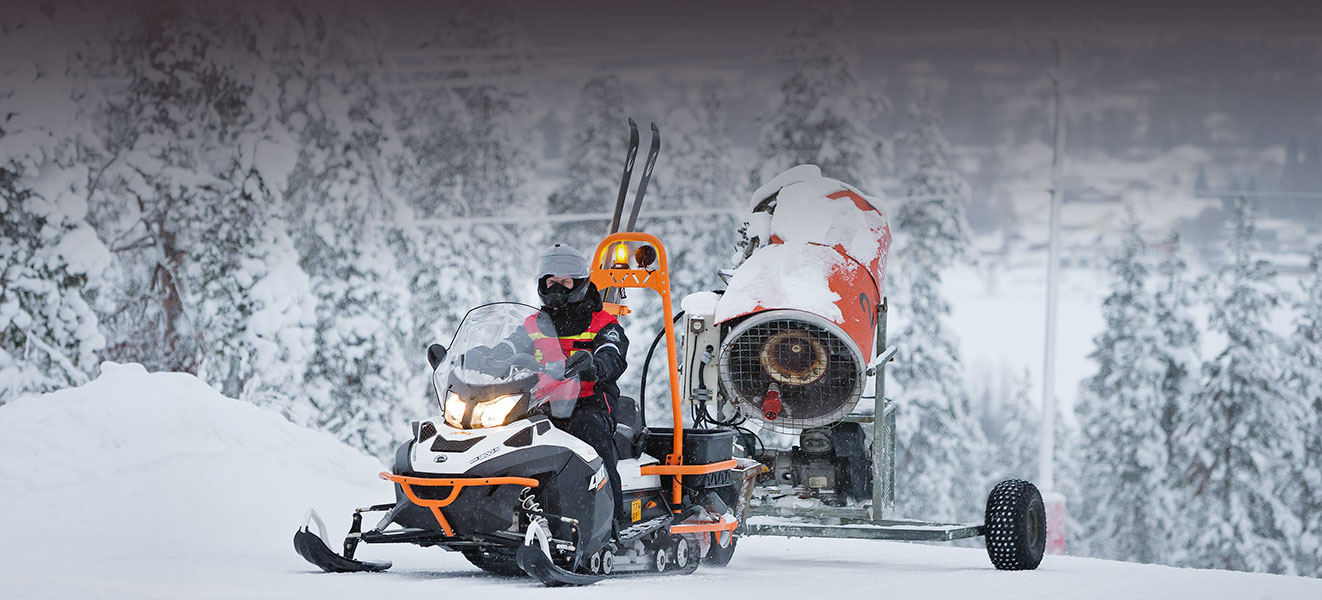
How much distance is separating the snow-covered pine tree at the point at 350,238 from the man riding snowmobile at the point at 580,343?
58.6 ft

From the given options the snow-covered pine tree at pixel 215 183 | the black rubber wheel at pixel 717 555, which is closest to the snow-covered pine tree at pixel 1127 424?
the snow-covered pine tree at pixel 215 183

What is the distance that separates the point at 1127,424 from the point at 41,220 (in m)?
24.3

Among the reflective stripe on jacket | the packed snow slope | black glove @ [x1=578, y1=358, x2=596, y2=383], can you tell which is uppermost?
the reflective stripe on jacket

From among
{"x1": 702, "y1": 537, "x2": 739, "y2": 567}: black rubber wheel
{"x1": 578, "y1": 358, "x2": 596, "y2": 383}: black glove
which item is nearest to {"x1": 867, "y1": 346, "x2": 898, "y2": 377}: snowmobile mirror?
{"x1": 702, "y1": 537, "x2": 739, "y2": 567}: black rubber wheel

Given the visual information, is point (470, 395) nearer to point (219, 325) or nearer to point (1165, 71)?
point (219, 325)

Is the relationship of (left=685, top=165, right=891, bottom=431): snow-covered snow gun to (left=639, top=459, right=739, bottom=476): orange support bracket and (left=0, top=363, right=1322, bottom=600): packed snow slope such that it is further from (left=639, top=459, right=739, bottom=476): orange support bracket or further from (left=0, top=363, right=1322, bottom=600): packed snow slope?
(left=639, top=459, right=739, bottom=476): orange support bracket

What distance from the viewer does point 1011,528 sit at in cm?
961

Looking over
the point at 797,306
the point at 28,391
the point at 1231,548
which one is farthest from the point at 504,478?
the point at 1231,548

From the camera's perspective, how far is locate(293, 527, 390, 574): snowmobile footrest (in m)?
7.85

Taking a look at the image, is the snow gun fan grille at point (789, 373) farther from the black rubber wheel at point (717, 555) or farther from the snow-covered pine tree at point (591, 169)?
the snow-covered pine tree at point (591, 169)

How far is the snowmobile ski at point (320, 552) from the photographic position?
309 inches

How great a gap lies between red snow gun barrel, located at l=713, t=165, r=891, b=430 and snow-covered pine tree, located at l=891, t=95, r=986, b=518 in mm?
19985

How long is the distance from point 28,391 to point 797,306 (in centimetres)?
1517

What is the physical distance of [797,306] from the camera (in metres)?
10.1
